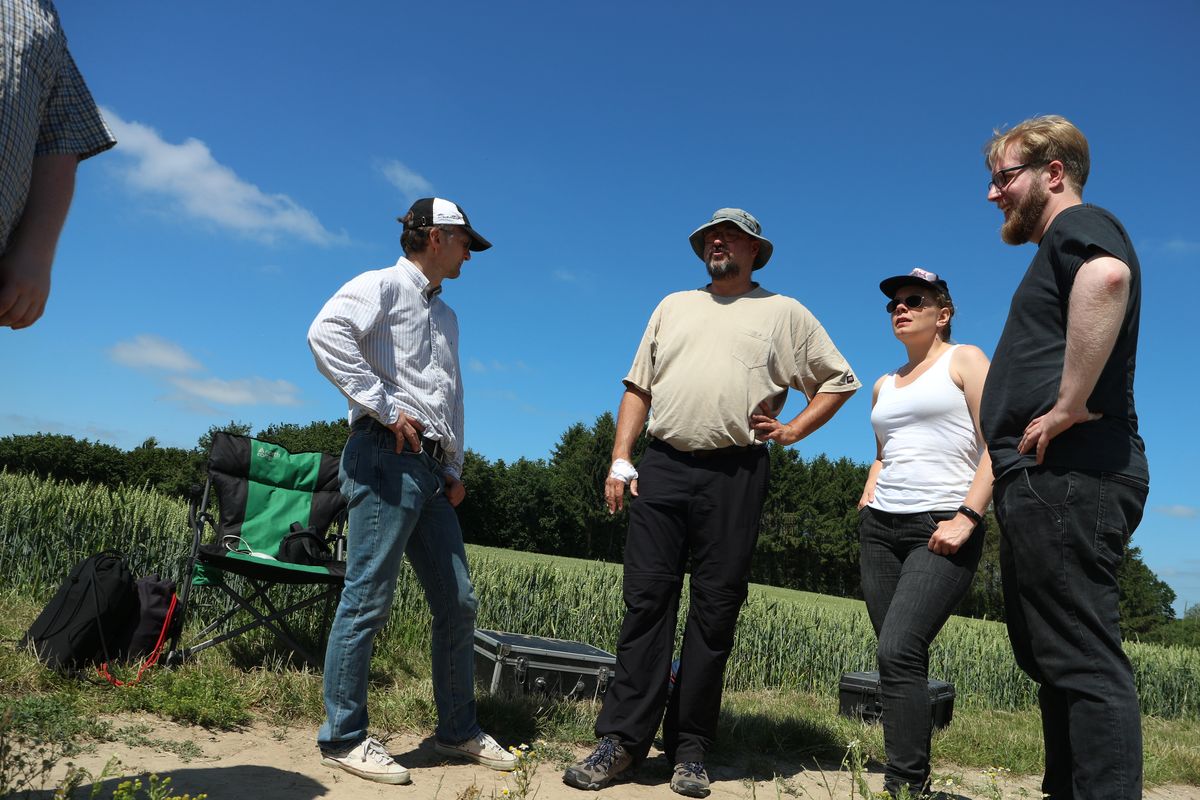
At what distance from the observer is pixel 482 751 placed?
333cm

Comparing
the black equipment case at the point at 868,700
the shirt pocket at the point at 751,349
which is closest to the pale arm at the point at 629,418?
the shirt pocket at the point at 751,349

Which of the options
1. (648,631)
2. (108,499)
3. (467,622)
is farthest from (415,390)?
(108,499)

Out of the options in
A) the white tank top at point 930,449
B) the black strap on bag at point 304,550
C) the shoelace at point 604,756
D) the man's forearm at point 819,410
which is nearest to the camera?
the shoelace at point 604,756

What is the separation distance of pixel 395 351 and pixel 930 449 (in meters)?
2.21

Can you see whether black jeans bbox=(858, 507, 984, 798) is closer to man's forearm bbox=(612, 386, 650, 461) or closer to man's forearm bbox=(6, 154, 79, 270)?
A: man's forearm bbox=(612, 386, 650, 461)

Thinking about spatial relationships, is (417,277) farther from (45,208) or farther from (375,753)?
(375,753)

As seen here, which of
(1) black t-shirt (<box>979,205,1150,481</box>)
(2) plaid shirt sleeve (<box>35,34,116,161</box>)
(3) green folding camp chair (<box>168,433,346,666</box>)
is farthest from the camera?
(3) green folding camp chair (<box>168,433,346,666</box>)

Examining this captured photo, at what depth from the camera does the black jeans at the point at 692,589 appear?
3.46 metres

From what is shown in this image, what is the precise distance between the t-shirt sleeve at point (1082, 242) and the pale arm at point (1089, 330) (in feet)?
0.10

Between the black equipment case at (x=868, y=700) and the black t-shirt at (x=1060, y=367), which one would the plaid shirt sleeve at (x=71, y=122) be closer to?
the black t-shirt at (x=1060, y=367)

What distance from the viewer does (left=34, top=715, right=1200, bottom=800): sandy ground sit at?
284 centimetres

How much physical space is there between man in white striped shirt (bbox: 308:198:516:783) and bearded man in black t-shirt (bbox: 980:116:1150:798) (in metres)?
2.02

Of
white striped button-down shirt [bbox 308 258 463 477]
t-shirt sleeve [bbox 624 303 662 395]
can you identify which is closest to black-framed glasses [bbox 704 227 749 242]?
t-shirt sleeve [bbox 624 303 662 395]

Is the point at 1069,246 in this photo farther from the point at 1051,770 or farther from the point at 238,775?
the point at 238,775
